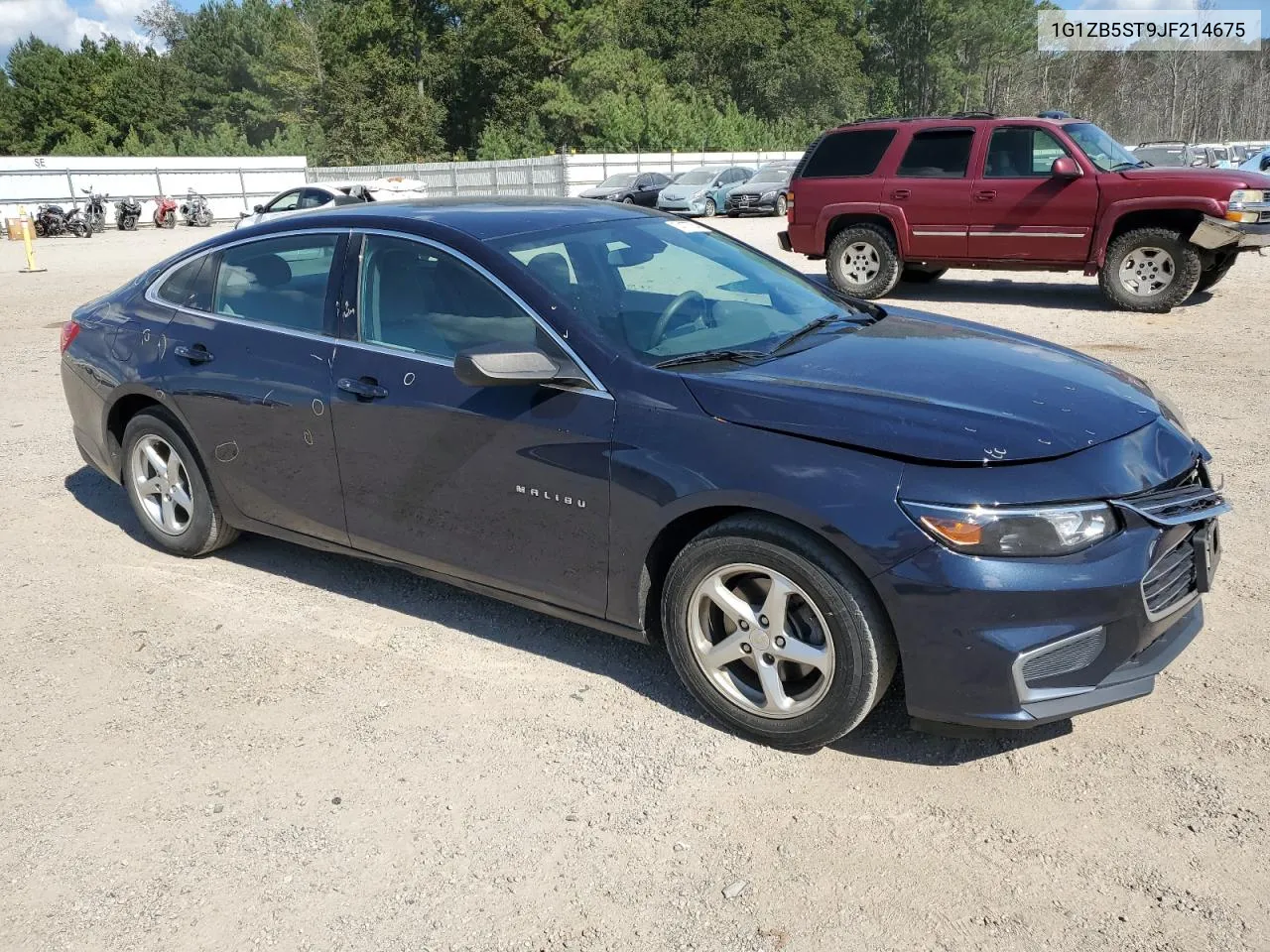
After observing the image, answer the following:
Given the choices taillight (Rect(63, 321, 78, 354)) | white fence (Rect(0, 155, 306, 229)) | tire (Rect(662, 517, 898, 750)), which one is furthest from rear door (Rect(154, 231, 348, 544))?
white fence (Rect(0, 155, 306, 229))

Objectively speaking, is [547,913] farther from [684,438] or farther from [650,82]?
[650,82]

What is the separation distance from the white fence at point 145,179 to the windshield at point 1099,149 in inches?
1465

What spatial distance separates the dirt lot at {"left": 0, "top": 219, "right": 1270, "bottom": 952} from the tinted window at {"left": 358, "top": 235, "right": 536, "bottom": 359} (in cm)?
118

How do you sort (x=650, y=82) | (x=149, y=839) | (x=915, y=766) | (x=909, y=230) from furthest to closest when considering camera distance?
(x=650, y=82)
(x=909, y=230)
(x=915, y=766)
(x=149, y=839)

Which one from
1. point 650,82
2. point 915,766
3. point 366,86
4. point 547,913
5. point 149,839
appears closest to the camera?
point 547,913

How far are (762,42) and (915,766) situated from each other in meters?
74.5

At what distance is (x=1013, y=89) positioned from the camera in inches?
4003

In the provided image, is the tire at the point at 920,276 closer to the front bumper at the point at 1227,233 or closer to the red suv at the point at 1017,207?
the red suv at the point at 1017,207

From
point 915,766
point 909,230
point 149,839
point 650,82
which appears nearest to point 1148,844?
point 915,766

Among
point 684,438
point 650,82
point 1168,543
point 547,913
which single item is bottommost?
point 547,913

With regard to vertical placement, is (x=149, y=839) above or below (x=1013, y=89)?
below

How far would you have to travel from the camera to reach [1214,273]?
12.1 meters

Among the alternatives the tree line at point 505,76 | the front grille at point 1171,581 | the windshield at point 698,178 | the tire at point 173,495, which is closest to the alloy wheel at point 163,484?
the tire at point 173,495

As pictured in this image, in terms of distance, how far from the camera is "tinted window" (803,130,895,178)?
41.2 ft
